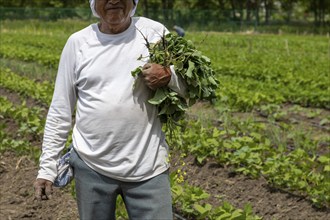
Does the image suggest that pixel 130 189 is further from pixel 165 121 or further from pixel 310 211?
pixel 310 211

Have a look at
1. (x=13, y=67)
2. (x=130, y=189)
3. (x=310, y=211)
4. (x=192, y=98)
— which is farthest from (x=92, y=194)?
(x=13, y=67)

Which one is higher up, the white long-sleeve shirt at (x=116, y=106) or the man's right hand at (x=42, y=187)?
the white long-sleeve shirt at (x=116, y=106)

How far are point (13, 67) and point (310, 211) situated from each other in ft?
35.7

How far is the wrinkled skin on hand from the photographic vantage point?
2715 millimetres

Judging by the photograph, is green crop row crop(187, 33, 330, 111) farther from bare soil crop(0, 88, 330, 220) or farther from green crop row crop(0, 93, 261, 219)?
bare soil crop(0, 88, 330, 220)

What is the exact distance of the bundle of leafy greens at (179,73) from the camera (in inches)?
110

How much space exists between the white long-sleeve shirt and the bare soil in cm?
212

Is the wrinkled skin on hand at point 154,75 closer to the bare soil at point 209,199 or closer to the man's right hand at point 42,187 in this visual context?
the man's right hand at point 42,187

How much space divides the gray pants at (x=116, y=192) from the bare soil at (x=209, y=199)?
1.96 meters

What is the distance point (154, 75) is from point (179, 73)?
147 millimetres

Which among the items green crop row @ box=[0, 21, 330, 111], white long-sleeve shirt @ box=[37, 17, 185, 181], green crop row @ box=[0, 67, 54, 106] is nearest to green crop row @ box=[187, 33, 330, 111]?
green crop row @ box=[0, 21, 330, 111]

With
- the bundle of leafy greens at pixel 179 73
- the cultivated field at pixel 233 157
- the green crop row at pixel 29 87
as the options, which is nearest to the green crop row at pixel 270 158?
the cultivated field at pixel 233 157

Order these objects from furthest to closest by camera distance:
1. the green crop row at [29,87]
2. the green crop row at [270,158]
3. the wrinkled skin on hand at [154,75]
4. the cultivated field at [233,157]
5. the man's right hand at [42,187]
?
the green crop row at [29,87]
the green crop row at [270,158]
the cultivated field at [233,157]
the man's right hand at [42,187]
the wrinkled skin on hand at [154,75]

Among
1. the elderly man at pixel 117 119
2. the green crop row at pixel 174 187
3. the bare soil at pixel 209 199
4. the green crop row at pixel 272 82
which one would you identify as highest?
the elderly man at pixel 117 119
